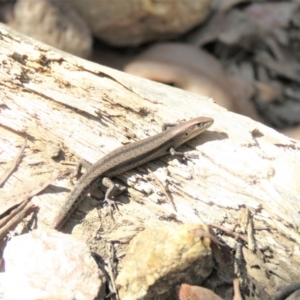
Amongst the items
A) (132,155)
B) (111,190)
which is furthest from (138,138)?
(111,190)

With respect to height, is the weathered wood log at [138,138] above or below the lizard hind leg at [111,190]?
above

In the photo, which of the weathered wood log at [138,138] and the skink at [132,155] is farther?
the skink at [132,155]

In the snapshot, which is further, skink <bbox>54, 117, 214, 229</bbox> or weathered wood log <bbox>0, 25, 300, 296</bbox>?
skink <bbox>54, 117, 214, 229</bbox>

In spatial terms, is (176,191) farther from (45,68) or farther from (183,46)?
(183,46)

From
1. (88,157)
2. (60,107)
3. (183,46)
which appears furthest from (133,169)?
(183,46)

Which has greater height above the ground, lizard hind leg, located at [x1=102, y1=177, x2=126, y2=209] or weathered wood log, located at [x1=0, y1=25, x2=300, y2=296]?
weathered wood log, located at [x1=0, y1=25, x2=300, y2=296]
